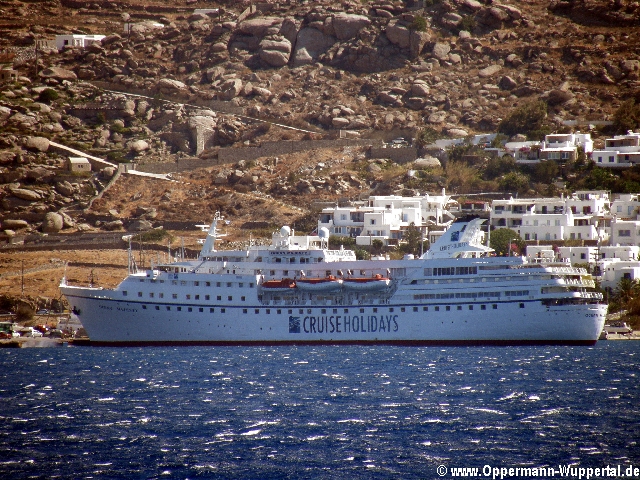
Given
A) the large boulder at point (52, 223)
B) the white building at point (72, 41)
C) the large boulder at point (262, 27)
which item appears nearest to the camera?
the large boulder at point (52, 223)

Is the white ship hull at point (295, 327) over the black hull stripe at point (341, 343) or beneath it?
over

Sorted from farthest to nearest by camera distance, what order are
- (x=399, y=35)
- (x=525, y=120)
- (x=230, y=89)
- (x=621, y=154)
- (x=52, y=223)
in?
(x=399, y=35) → (x=230, y=89) → (x=525, y=120) → (x=621, y=154) → (x=52, y=223)

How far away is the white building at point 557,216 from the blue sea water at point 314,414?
27.8m

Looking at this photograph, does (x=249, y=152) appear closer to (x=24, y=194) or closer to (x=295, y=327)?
(x=24, y=194)

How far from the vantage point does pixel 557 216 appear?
279ft

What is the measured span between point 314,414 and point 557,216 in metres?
49.5

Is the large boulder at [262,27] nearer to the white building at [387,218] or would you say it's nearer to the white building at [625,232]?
the white building at [387,218]

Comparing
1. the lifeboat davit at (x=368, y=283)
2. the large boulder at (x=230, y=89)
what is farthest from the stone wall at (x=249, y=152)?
the lifeboat davit at (x=368, y=283)

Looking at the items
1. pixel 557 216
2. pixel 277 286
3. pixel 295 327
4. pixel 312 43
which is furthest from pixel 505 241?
pixel 312 43

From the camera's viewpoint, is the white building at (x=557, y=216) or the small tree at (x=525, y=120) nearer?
the white building at (x=557, y=216)

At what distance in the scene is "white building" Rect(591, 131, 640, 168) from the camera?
98.4 metres

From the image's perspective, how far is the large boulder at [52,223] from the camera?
306 ft

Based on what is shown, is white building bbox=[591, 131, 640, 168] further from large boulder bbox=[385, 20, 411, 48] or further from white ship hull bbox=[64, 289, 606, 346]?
white ship hull bbox=[64, 289, 606, 346]

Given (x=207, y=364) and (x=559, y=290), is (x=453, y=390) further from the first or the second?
(x=559, y=290)
